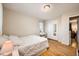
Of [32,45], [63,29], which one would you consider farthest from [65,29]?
[32,45]

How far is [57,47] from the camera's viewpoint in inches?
47.5

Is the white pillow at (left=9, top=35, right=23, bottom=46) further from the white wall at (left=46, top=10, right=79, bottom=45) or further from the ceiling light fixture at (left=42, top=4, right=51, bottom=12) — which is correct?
the ceiling light fixture at (left=42, top=4, right=51, bottom=12)

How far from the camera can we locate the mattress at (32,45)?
1.09 m

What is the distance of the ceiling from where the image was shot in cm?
114

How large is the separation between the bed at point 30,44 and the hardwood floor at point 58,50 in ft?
0.23

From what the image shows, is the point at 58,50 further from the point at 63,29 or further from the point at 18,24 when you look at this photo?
the point at 18,24

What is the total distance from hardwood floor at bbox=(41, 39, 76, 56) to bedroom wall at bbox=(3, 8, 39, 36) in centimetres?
30

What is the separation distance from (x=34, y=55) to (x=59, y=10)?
0.72m

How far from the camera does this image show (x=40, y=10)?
3.90 ft

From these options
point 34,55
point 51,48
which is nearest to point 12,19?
point 34,55

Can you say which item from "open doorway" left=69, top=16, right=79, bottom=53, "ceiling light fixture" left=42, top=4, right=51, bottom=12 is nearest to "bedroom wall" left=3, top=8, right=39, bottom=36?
"ceiling light fixture" left=42, top=4, right=51, bottom=12

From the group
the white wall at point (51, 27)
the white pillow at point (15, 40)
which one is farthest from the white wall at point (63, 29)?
the white pillow at point (15, 40)

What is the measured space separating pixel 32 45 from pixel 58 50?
14.6 inches

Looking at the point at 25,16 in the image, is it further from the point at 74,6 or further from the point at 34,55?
the point at 74,6
